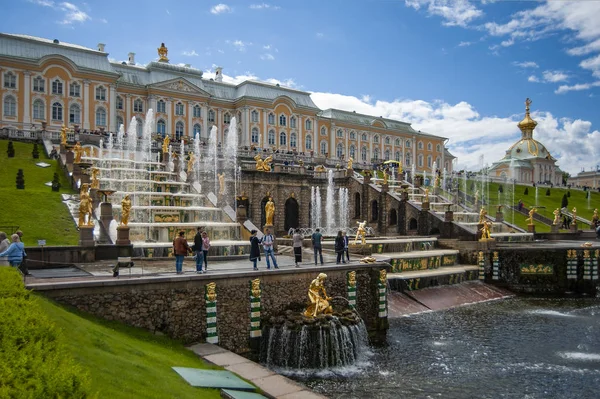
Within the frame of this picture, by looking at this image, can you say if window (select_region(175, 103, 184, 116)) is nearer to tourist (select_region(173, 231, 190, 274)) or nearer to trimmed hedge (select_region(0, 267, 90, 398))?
tourist (select_region(173, 231, 190, 274))

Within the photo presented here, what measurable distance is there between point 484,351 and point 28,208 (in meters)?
23.6

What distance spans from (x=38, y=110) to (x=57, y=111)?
2105 mm

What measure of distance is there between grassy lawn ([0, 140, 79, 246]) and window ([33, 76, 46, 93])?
26.7 meters

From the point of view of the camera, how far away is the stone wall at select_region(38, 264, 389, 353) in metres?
13.3

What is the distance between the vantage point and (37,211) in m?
25.8

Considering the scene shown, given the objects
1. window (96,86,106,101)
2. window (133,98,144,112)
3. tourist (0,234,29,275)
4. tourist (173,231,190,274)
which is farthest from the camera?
window (133,98,144,112)

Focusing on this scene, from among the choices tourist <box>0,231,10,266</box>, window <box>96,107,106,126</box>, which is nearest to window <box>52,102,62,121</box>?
window <box>96,107,106,126</box>

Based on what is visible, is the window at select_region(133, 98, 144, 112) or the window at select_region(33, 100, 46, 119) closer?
the window at select_region(33, 100, 46, 119)

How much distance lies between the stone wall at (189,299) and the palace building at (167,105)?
44071 mm

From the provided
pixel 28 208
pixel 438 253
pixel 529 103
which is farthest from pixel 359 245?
pixel 529 103

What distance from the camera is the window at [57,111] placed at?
59.2m

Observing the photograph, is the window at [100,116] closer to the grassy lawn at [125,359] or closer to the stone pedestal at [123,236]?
the stone pedestal at [123,236]

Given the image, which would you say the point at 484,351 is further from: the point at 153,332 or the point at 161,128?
the point at 161,128

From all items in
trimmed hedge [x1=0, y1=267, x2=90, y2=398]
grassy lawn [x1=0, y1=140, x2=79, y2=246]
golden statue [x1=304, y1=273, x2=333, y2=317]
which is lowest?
golden statue [x1=304, y1=273, x2=333, y2=317]
